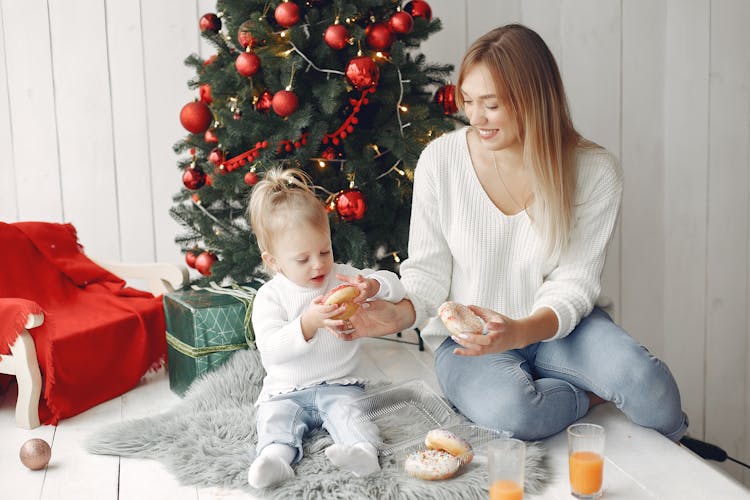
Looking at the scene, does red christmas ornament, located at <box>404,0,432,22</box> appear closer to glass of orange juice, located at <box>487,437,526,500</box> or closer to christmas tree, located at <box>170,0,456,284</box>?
christmas tree, located at <box>170,0,456,284</box>

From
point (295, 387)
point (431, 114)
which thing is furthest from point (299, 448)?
point (431, 114)

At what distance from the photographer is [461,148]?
73.6 inches

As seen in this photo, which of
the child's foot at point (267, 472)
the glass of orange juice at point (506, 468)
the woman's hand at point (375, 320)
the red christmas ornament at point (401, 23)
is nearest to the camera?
the glass of orange juice at point (506, 468)

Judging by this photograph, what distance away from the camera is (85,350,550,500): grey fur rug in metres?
1.49

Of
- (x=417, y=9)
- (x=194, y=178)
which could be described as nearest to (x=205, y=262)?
(x=194, y=178)

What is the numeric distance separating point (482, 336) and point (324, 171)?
842 millimetres

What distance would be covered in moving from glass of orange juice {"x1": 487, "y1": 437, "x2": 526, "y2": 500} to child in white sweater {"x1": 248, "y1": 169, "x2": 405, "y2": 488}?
33 centimetres

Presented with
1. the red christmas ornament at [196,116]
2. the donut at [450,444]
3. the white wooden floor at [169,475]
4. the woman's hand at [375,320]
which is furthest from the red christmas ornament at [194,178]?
the donut at [450,444]

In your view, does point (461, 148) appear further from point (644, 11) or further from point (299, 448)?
point (644, 11)

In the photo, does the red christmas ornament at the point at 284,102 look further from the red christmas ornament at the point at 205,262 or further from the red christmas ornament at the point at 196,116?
the red christmas ornament at the point at 205,262

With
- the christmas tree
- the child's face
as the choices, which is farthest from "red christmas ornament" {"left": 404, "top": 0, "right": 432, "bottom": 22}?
the child's face

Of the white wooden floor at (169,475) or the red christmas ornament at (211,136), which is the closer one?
the white wooden floor at (169,475)

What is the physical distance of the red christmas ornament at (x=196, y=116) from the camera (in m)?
2.21

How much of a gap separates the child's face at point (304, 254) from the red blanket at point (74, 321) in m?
0.61
